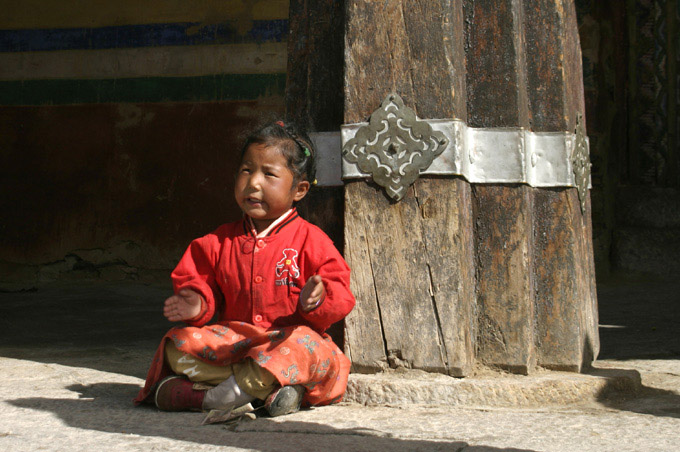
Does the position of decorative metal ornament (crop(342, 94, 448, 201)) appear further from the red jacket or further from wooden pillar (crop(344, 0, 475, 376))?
the red jacket

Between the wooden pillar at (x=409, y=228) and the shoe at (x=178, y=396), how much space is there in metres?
0.46

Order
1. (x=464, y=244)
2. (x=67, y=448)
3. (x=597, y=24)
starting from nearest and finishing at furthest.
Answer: (x=67, y=448) < (x=464, y=244) < (x=597, y=24)

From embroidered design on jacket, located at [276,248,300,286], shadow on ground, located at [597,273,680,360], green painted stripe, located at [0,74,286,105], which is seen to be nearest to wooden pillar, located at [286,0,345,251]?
embroidered design on jacket, located at [276,248,300,286]

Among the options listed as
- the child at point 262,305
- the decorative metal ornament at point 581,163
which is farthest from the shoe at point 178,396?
the decorative metal ornament at point 581,163

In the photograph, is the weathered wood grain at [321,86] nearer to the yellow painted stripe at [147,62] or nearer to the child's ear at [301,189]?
the child's ear at [301,189]

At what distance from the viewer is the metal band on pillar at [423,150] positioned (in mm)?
2256

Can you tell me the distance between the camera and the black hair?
7.46ft

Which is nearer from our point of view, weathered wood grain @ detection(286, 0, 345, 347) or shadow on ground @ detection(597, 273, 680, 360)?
weathered wood grain @ detection(286, 0, 345, 347)

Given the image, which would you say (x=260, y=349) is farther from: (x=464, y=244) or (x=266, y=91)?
(x=266, y=91)

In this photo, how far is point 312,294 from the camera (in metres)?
2.03

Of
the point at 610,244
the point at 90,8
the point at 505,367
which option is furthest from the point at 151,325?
the point at 610,244

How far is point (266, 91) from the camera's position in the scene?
587 centimetres

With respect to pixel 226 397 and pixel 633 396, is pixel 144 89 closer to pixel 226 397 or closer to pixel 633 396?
pixel 226 397

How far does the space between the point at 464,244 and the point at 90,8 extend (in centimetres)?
480
